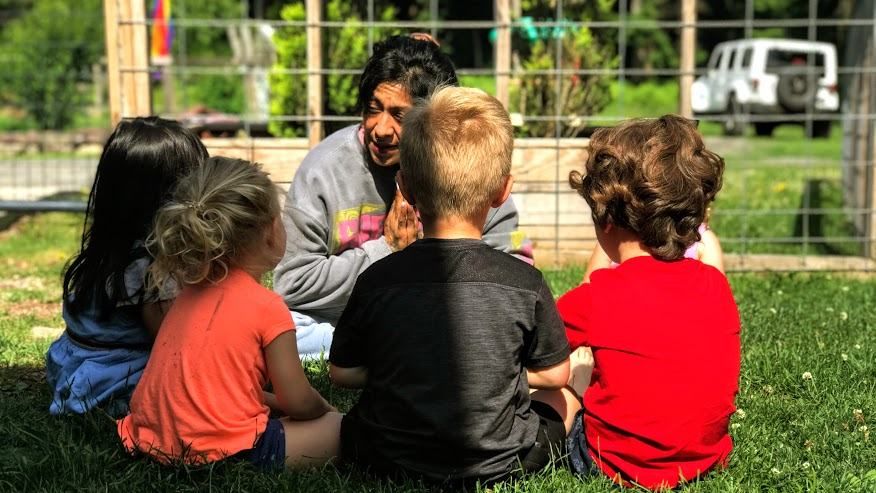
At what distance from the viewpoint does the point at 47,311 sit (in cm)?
536

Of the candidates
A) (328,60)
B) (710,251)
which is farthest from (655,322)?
(328,60)

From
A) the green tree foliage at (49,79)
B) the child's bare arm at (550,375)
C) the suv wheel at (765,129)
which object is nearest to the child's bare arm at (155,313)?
the child's bare arm at (550,375)

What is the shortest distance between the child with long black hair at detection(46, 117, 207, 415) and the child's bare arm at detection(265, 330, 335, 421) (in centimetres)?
57

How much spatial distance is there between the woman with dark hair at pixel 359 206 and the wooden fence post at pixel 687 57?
240 cm

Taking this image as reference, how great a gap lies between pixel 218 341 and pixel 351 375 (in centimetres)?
37

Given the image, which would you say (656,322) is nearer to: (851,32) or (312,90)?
(312,90)

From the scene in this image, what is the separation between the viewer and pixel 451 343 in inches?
108

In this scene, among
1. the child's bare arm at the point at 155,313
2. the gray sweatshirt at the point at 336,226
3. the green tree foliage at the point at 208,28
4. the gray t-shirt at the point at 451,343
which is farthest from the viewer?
the green tree foliage at the point at 208,28

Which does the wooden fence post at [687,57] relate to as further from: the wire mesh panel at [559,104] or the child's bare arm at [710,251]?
the child's bare arm at [710,251]

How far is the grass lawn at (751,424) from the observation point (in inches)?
113

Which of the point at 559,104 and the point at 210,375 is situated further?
the point at 559,104

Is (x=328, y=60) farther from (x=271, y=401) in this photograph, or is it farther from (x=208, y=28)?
(x=208, y=28)

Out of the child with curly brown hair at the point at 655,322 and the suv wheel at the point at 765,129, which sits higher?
the child with curly brown hair at the point at 655,322

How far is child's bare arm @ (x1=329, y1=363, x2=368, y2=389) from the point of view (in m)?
2.89
